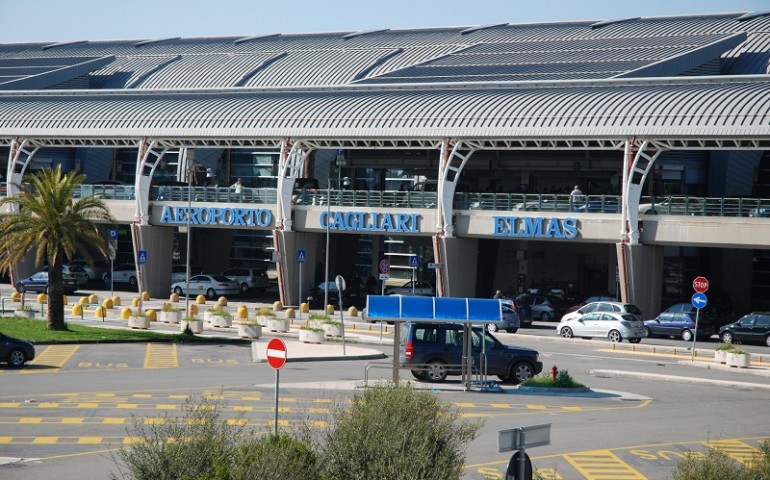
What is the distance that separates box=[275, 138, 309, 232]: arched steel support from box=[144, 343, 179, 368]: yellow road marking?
20.4m

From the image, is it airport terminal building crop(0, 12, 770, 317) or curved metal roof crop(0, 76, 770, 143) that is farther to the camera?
airport terminal building crop(0, 12, 770, 317)

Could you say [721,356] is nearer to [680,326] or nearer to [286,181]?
[680,326]

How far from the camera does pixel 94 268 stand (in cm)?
7712

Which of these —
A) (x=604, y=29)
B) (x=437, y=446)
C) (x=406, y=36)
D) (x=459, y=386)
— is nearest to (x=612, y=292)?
(x=604, y=29)

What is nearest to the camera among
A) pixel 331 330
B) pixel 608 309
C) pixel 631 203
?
pixel 331 330

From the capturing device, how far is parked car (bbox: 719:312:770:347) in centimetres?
4916

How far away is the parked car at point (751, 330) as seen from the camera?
4916cm

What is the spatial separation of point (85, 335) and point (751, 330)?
27.8 meters

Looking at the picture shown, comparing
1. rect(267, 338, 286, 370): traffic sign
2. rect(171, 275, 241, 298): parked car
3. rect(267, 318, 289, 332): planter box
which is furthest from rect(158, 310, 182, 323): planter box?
rect(267, 338, 286, 370): traffic sign

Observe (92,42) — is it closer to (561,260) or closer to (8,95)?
(8,95)

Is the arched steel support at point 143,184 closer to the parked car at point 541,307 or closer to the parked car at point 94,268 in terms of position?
the parked car at point 94,268

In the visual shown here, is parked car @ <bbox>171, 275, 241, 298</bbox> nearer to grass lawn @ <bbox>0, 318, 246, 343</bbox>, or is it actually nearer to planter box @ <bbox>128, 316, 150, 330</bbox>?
planter box @ <bbox>128, 316, 150, 330</bbox>

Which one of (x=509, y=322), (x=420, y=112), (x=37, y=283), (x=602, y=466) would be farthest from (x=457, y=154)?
(x=602, y=466)

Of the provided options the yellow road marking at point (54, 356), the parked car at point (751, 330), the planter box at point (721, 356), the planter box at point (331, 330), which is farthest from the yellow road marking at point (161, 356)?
the parked car at point (751, 330)
